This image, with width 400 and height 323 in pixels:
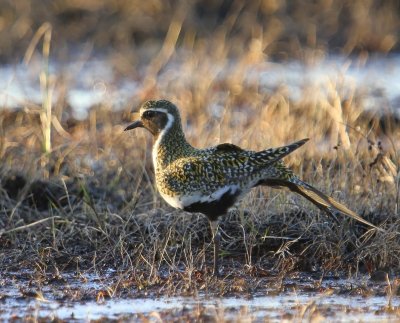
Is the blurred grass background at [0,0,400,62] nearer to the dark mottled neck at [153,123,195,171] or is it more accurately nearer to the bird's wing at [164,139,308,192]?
the dark mottled neck at [153,123,195,171]

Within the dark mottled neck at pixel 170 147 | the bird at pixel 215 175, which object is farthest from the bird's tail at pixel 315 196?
the dark mottled neck at pixel 170 147

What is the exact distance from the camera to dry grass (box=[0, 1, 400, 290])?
273 inches

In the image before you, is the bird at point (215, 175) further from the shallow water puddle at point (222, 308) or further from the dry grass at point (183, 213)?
the shallow water puddle at point (222, 308)

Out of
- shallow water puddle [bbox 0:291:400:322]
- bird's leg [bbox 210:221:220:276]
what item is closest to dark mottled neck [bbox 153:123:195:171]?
bird's leg [bbox 210:221:220:276]

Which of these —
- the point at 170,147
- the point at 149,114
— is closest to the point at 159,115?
the point at 149,114

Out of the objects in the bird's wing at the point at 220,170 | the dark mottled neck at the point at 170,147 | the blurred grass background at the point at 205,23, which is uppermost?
the blurred grass background at the point at 205,23

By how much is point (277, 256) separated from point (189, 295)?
3.78ft

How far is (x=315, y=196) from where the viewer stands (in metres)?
6.83

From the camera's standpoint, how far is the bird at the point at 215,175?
6465 millimetres

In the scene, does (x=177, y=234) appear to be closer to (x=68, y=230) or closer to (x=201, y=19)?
(x=68, y=230)

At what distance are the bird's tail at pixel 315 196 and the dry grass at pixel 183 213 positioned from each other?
230 millimetres

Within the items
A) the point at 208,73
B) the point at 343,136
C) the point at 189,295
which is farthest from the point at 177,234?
the point at 208,73

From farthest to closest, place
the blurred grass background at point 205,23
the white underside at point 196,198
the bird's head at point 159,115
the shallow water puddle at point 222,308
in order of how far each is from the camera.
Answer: the blurred grass background at point 205,23 → the bird's head at point 159,115 → the white underside at point 196,198 → the shallow water puddle at point 222,308

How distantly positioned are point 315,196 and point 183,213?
3.44ft
